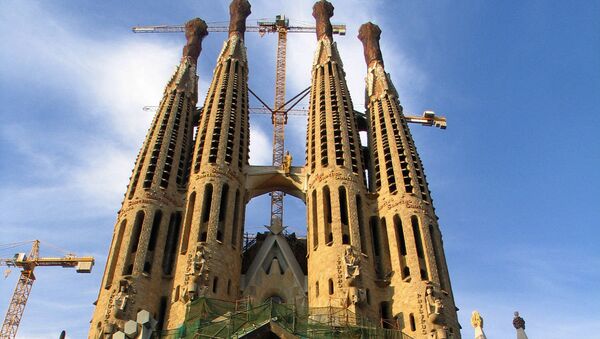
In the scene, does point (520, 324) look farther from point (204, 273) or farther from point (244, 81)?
point (244, 81)

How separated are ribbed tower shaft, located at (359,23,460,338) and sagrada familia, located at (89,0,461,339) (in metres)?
0.08

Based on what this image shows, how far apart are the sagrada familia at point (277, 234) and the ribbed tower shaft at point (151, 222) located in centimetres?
8

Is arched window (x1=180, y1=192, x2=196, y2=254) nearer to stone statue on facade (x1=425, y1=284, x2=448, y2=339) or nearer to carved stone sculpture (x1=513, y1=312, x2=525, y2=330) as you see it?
stone statue on facade (x1=425, y1=284, x2=448, y2=339)

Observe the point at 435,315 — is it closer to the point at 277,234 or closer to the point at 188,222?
the point at 277,234

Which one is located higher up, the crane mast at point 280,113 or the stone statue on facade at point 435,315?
the crane mast at point 280,113

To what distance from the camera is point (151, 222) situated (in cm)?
3453

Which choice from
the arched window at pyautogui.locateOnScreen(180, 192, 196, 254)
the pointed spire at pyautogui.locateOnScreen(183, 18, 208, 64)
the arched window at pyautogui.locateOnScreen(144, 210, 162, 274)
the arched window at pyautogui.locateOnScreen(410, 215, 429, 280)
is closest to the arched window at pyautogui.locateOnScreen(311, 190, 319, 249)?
the arched window at pyautogui.locateOnScreen(410, 215, 429, 280)

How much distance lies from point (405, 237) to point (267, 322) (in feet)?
37.7

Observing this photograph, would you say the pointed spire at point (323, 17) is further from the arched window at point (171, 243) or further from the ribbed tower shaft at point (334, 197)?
the arched window at point (171, 243)

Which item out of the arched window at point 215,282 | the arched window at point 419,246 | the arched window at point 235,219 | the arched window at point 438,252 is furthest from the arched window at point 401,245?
the arched window at point 215,282

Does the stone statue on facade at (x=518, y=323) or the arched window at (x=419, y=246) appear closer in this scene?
the stone statue on facade at (x=518, y=323)

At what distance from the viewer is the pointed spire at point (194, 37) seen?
160 feet

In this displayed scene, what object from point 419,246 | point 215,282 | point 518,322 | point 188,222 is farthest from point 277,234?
point 518,322

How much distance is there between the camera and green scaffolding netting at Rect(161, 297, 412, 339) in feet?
81.5
